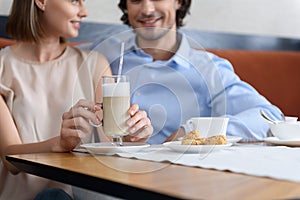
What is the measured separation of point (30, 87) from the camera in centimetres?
167

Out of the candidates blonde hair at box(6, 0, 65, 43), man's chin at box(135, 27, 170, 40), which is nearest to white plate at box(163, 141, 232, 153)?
man's chin at box(135, 27, 170, 40)

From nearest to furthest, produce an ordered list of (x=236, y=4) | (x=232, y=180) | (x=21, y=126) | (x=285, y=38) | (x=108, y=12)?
(x=232, y=180) < (x=21, y=126) < (x=108, y=12) < (x=236, y=4) < (x=285, y=38)

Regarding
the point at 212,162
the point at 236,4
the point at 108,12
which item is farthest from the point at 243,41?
the point at 212,162

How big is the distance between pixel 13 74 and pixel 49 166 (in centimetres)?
67

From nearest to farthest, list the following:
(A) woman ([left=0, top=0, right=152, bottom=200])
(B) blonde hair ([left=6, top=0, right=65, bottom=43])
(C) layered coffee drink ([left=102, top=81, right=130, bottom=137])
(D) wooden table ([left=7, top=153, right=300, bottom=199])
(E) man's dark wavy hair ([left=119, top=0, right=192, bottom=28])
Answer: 1. (D) wooden table ([left=7, top=153, right=300, bottom=199])
2. (C) layered coffee drink ([left=102, top=81, right=130, bottom=137])
3. (A) woman ([left=0, top=0, right=152, bottom=200])
4. (B) blonde hair ([left=6, top=0, right=65, bottom=43])
5. (E) man's dark wavy hair ([left=119, top=0, right=192, bottom=28])

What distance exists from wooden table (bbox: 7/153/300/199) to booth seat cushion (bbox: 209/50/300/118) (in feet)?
4.76

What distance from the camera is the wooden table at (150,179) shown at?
780mm

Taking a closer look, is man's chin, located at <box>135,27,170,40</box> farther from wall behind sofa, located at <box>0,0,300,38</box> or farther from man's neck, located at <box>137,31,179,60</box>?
wall behind sofa, located at <box>0,0,300,38</box>

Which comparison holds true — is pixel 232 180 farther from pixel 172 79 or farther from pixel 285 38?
pixel 285 38

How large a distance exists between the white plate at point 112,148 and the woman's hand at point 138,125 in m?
0.02

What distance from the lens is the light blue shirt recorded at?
125 cm

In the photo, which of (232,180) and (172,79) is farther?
(172,79)

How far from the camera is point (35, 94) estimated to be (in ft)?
5.43

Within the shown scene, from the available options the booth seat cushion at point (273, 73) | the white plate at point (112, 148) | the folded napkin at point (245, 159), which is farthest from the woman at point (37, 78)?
the booth seat cushion at point (273, 73)
